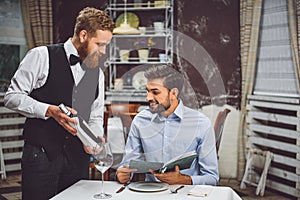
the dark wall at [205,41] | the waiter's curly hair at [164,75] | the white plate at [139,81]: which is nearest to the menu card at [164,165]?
the waiter's curly hair at [164,75]

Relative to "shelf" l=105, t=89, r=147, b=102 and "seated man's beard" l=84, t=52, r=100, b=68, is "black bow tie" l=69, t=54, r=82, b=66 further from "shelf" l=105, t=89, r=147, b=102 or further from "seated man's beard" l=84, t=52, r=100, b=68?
"shelf" l=105, t=89, r=147, b=102

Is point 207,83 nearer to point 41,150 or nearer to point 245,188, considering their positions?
point 245,188

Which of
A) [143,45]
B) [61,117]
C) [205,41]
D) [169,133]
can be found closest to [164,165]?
[169,133]

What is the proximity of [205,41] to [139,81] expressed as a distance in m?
0.74

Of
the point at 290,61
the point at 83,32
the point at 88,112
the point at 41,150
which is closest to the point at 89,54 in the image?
the point at 83,32

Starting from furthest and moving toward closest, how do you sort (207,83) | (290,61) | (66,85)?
(207,83) → (290,61) → (66,85)

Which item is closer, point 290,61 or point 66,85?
point 66,85

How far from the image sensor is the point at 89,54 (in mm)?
2221

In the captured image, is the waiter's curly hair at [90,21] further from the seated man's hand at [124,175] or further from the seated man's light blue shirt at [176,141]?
the seated man's hand at [124,175]

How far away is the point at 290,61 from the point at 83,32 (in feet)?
6.44

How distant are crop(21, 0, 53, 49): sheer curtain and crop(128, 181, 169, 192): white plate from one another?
2776 millimetres

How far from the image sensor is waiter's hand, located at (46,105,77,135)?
198cm

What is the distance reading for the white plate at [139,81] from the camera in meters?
4.19

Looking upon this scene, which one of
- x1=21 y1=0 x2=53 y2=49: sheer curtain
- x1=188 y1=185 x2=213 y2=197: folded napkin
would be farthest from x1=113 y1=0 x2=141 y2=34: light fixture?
x1=188 y1=185 x2=213 y2=197: folded napkin
